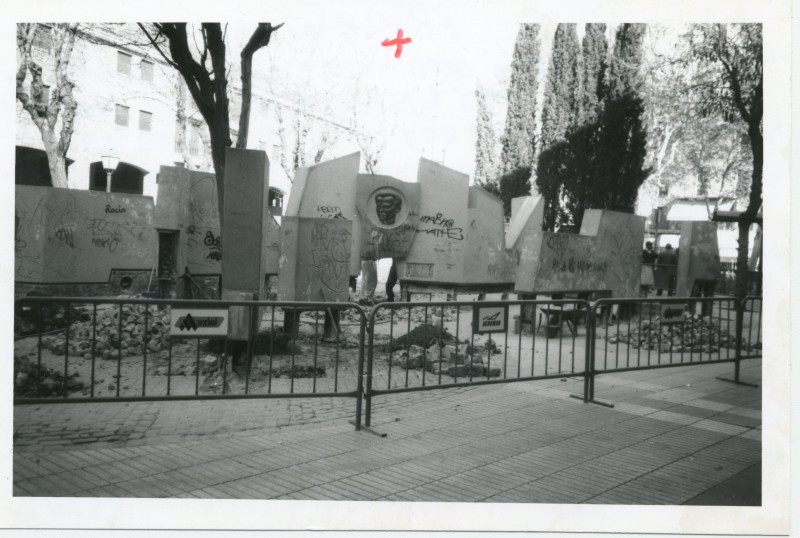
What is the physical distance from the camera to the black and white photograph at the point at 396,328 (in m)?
4.25

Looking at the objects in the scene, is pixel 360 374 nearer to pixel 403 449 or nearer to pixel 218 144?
pixel 403 449

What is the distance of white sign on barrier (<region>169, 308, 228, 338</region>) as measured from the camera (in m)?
4.95

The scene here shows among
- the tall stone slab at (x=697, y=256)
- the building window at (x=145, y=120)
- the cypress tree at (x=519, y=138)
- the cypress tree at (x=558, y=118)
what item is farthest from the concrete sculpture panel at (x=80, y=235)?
the building window at (x=145, y=120)

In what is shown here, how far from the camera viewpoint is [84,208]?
481 inches

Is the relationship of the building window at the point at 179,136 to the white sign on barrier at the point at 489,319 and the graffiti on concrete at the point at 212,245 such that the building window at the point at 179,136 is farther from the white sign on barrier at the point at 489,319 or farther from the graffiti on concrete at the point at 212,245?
the white sign on barrier at the point at 489,319

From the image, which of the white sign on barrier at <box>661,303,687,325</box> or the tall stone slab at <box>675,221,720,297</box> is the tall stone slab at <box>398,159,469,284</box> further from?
the white sign on barrier at <box>661,303,687,325</box>

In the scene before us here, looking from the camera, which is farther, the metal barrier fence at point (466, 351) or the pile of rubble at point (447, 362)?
the pile of rubble at point (447, 362)

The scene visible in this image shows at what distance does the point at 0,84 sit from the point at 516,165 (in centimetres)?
2085

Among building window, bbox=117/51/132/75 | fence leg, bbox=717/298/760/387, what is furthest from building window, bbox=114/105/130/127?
fence leg, bbox=717/298/760/387

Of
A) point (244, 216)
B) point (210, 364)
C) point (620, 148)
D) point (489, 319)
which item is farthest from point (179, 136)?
point (489, 319)

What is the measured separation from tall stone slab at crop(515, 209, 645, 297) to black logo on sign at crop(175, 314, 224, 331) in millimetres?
7475

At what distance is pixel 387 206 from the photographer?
11789 millimetres

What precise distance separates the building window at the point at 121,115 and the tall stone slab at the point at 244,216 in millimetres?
19263

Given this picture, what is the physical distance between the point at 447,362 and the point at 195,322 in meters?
3.87
